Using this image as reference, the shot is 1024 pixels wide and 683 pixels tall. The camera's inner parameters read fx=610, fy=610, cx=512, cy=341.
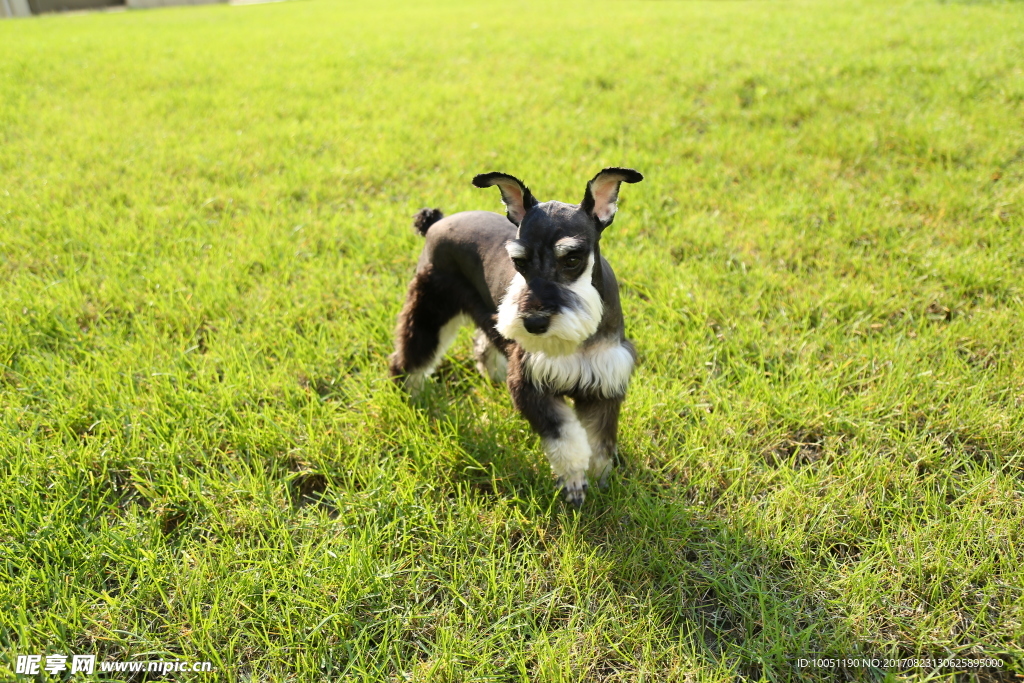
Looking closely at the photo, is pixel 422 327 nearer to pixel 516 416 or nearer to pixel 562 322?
pixel 516 416

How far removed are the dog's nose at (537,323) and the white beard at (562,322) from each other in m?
0.02

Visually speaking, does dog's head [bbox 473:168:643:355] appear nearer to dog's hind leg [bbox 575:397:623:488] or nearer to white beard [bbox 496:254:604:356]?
white beard [bbox 496:254:604:356]

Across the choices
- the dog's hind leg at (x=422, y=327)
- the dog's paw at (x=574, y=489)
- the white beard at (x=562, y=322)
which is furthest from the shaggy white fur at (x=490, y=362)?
the white beard at (x=562, y=322)

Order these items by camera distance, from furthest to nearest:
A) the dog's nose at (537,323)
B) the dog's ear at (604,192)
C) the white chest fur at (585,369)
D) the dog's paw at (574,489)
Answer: the dog's paw at (574,489)
the white chest fur at (585,369)
the dog's ear at (604,192)
the dog's nose at (537,323)

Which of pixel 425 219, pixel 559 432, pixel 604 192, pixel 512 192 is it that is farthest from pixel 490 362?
pixel 604 192

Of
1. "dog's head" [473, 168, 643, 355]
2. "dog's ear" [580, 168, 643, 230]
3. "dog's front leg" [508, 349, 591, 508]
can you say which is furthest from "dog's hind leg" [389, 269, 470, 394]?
"dog's ear" [580, 168, 643, 230]

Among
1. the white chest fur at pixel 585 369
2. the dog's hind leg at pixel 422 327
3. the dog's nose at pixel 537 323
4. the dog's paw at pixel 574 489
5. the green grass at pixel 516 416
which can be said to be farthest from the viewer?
the dog's hind leg at pixel 422 327

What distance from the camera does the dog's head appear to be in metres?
2.29

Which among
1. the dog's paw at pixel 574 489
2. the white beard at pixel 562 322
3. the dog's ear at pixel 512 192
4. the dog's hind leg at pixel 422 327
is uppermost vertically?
the dog's ear at pixel 512 192

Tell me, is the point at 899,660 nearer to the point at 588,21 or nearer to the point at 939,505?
the point at 939,505

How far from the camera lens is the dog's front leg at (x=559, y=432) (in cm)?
271

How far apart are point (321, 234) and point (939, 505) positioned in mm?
4689

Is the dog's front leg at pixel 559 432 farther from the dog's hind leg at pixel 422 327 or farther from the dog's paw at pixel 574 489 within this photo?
the dog's hind leg at pixel 422 327

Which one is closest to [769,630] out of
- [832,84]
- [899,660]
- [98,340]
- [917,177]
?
[899,660]
